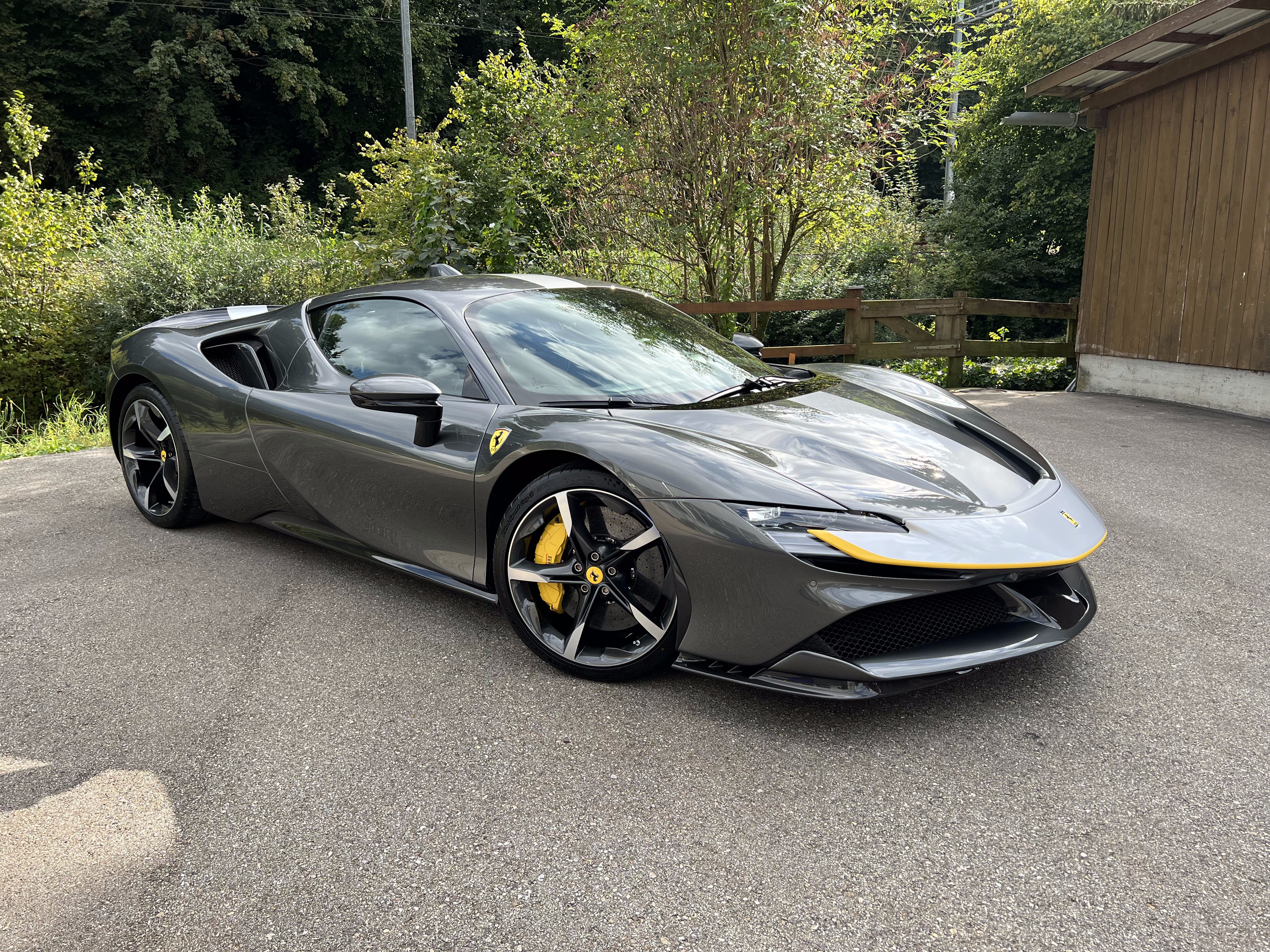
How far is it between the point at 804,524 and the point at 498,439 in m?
1.11

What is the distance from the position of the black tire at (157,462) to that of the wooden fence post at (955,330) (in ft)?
26.3

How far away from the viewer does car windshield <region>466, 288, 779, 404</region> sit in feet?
10.5

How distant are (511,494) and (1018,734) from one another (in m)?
1.67

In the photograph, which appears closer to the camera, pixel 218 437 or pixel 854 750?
pixel 854 750

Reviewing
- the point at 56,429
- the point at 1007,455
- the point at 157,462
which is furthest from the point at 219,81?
the point at 1007,455

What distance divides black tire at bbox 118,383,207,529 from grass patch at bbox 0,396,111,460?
7.32ft

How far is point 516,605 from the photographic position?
9.70 ft

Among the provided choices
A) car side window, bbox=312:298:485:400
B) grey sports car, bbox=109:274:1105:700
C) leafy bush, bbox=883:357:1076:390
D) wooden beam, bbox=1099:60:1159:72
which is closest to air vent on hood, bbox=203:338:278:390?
grey sports car, bbox=109:274:1105:700

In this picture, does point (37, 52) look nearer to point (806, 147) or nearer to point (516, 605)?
point (806, 147)

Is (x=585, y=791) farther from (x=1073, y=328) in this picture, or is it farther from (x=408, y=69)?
(x=408, y=69)

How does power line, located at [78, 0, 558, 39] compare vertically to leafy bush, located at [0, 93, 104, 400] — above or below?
above

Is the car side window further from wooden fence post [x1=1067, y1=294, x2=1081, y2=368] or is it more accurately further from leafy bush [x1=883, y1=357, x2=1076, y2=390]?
wooden fence post [x1=1067, y1=294, x2=1081, y2=368]

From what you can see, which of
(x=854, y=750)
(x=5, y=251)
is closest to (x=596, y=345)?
(x=854, y=750)

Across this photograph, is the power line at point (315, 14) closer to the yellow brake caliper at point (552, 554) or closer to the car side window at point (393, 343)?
the car side window at point (393, 343)
